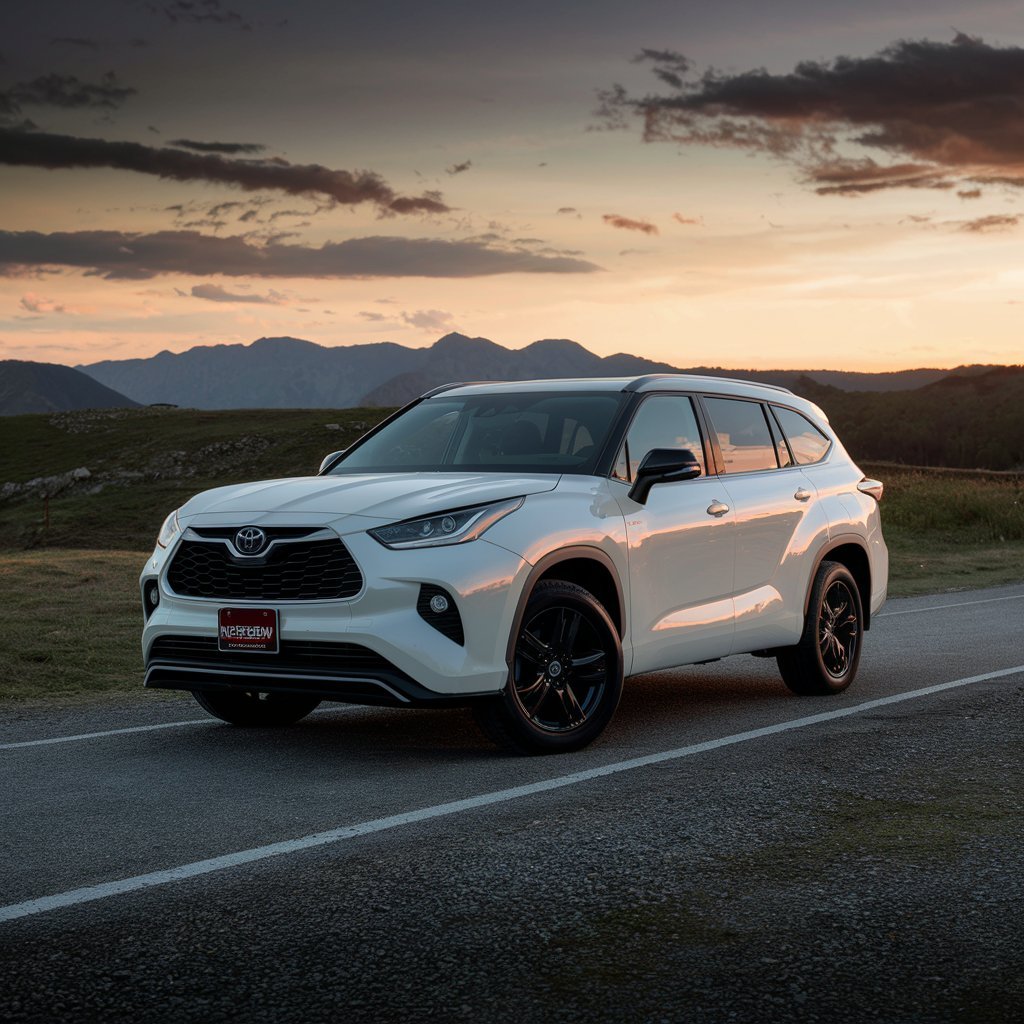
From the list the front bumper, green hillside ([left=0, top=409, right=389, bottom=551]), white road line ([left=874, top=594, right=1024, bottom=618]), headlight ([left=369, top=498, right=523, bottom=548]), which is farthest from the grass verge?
green hillside ([left=0, top=409, right=389, bottom=551])

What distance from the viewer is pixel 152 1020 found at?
350 cm

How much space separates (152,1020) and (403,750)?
3736mm

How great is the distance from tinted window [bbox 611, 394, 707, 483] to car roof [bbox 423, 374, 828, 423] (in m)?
0.09

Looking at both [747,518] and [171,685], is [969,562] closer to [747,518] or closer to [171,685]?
[747,518]

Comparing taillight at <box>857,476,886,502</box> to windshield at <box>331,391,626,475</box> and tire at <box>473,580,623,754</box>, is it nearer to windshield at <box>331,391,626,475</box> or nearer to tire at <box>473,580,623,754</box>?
windshield at <box>331,391,626,475</box>

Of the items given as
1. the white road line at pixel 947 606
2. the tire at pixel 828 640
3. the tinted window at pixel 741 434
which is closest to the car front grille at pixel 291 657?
the tinted window at pixel 741 434

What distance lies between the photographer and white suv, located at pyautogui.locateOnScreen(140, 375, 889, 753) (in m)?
6.49

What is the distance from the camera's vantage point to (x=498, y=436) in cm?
793

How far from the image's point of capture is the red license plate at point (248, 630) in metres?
6.65

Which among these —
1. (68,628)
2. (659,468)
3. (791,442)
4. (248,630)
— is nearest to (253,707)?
(248,630)

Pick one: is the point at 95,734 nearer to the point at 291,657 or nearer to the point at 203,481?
the point at 291,657

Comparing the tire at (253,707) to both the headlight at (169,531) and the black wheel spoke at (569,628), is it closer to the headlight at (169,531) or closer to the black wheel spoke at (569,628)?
the headlight at (169,531)

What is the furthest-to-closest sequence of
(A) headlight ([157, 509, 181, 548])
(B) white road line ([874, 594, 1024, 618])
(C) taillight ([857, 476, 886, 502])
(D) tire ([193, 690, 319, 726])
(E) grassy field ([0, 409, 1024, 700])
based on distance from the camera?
(B) white road line ([874, 594, 1024, 618]), (E) grassy field ([0, 409, 1024, 700]), (C) taillight ([857, 476, 886, 502]), (D) tire ([193, 690, 319, 726]), (A) headlight ([157, 509, 181, 548])

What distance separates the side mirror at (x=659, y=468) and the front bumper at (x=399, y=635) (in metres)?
1.09
